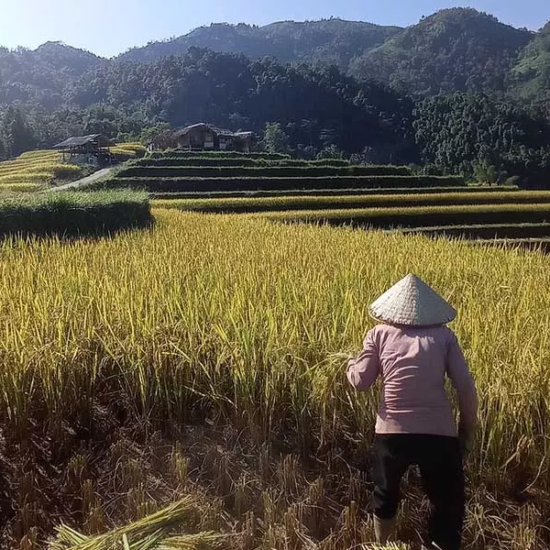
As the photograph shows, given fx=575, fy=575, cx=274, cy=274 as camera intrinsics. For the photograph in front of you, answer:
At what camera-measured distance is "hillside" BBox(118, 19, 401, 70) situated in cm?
16562

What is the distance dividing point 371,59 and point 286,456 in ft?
440

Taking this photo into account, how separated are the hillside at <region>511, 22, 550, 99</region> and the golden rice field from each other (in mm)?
89435

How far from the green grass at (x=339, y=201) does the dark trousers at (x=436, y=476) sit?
57.8ft

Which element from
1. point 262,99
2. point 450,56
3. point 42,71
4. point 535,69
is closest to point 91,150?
point 262,99

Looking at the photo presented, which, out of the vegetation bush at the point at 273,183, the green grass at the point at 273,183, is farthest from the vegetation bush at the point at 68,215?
the vegetation bush at the point at 273,183

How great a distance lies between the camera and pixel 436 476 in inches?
84.9

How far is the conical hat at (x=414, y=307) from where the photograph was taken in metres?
2.17

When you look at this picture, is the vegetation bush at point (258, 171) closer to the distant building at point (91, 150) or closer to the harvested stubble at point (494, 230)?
the distant building at point (91, 150)

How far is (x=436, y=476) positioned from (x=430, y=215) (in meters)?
17.7

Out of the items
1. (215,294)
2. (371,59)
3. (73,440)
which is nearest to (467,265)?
(215,294)

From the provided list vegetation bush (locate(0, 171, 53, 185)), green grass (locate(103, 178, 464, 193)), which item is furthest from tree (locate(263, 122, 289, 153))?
vegetation bush (locate(0, 171, 53, 185))

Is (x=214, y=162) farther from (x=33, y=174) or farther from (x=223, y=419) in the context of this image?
(x=223, y=419)

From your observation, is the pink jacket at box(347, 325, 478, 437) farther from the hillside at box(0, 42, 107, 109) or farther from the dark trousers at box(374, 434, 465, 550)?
the hillside at box(0, 42, 107, 109)

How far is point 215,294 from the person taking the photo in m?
4.14
